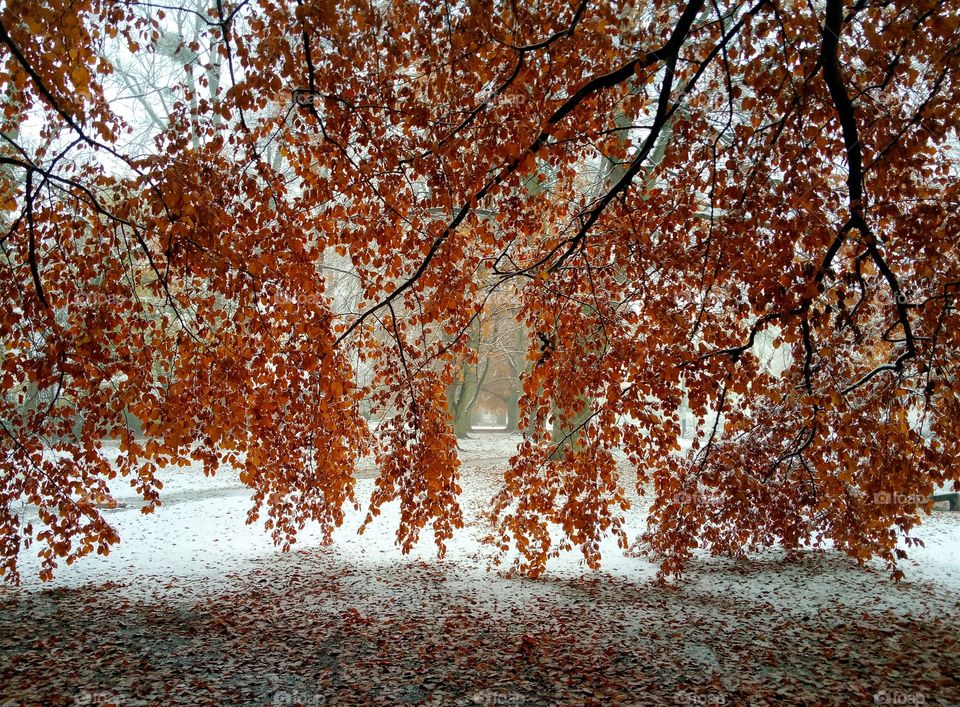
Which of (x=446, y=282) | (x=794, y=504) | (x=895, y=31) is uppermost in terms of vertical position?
(x=895, y=31)

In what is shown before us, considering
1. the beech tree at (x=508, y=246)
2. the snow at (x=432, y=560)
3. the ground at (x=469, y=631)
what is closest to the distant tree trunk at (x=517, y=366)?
the snow at (x=432, y=560)

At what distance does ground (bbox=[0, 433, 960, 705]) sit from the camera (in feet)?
16.0

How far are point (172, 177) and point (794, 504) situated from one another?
706cm

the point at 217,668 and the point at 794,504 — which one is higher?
the point at 794,504

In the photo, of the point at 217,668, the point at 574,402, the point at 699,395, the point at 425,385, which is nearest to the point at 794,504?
the point at 699,395

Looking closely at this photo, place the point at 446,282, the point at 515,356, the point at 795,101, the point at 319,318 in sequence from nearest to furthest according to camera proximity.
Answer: the point at 795,101 → the point at 319,318 → the point at 446,282 → the point at 515,356

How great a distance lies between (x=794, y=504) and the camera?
7527 millimetres

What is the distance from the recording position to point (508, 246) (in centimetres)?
620

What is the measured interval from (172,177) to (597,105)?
3.97 m

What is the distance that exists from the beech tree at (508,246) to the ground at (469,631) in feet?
2.65

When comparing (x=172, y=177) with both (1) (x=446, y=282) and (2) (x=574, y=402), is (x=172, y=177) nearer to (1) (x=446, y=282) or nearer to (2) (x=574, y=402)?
(1) (x=446, y=282)

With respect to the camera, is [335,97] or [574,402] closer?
[335,97]

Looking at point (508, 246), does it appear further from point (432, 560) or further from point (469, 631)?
point (432, 560)

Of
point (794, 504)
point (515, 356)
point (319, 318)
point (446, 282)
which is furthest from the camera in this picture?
point (515, 356)
